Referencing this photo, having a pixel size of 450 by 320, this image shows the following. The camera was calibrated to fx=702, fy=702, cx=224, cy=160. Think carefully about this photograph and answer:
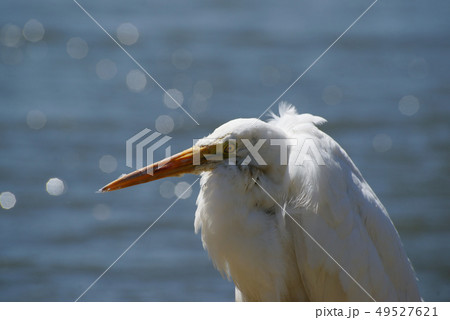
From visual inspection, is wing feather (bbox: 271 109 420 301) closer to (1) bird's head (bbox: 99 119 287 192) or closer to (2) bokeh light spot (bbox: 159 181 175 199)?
(1) bird's head (bbox: 99 119 287 192)

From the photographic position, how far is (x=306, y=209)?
335cm

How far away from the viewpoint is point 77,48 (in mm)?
10891

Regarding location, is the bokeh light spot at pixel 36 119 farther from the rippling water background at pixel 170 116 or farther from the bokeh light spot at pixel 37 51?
the bokeh light spot at pixel 37 51

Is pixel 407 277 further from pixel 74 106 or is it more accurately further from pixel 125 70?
pixel 125 70

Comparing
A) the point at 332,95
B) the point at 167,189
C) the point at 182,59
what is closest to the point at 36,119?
the point at 167,189

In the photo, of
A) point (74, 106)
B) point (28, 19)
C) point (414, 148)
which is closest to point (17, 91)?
point (74, 106)

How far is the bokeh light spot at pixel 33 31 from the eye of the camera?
11133 millimetres

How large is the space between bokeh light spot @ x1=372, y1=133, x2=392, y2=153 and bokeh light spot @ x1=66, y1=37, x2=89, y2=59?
15.2 ft

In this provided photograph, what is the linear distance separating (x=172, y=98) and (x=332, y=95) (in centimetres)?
220

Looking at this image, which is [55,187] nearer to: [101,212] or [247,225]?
[101,212]

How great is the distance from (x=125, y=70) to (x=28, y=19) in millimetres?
2480

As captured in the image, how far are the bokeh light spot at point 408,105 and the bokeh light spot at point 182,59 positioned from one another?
10.3ft

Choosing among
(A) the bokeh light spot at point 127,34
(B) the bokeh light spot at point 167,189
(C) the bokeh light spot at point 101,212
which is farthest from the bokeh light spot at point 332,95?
(C) the bokeh light spot at point 101,212

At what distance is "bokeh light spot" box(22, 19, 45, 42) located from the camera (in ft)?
36.5
